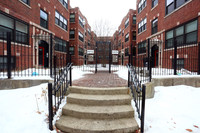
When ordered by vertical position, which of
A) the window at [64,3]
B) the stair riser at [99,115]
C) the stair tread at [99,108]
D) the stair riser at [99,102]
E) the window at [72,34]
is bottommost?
the stair riser at [99,115]

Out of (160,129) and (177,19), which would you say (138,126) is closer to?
(160,129)

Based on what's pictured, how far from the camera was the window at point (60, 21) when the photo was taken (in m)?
14.2

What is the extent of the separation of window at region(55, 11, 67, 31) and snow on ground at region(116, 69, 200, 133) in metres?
15.2

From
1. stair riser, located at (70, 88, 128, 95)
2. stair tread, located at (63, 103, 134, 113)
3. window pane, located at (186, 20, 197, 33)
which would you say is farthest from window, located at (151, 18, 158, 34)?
stair tread, located at (63, 103, 134, 113)

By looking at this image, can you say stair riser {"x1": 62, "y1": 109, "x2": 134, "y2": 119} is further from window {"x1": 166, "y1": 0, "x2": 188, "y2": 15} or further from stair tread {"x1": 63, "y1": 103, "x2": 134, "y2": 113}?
window {"x1": 166, "y1": 0, "x2": 188, "y2": 15}

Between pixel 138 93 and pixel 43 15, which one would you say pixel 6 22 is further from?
pixel 138 93

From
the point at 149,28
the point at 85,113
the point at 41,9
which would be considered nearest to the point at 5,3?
the point at 41,9

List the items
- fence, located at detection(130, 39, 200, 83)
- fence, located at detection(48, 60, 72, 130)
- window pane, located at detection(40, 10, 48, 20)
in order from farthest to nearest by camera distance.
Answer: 1. window pane, located at detection(40, 10, 48, 20)
2. fence, located at detection(130, 39, 200, 83)
3. fence, located at detection(48, 60, 72, 130)

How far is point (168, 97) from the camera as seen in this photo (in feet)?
13.6

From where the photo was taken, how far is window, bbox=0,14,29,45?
7.17 meters

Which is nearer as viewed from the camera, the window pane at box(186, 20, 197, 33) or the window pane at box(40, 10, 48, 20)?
the window pane at box(186, 20, 197, 33)

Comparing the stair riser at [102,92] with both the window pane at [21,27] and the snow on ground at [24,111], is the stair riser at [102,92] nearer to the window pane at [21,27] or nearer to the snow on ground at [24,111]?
the snow on ground at [24,111]

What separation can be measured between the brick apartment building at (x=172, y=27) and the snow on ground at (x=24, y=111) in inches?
210

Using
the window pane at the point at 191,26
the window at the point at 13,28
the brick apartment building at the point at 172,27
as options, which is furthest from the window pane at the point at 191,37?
the window at the point at 13,28
